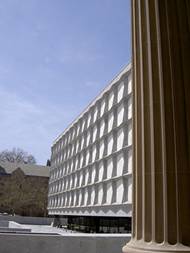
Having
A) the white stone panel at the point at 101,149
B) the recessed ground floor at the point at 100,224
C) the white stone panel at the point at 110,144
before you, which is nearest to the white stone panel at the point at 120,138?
the white stone panel at the point at 110,144

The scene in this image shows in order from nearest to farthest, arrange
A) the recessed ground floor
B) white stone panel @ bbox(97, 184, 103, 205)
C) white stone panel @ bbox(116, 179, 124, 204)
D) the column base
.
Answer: the column base < white stone panel @ bbox(116, 179, 124, 204) < the recessed ground floor < white stone panel @ bbox(97, 184, 103, 205)

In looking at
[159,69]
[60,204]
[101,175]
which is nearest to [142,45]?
[159,69]

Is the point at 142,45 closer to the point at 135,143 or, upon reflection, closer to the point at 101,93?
the point at 135,143

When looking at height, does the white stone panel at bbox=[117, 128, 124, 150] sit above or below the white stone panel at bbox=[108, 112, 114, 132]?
below

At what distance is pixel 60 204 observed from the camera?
189 ft

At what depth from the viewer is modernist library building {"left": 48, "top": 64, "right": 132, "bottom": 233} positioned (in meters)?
31.7

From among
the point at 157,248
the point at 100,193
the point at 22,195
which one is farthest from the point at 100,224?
the point at 22,195

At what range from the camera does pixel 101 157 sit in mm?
38562

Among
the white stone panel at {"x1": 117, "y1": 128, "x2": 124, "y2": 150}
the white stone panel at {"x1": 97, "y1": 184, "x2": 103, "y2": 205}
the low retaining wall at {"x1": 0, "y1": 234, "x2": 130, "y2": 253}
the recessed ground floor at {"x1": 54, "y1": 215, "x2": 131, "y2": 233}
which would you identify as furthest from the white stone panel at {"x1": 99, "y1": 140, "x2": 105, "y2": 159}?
the low retaining wall at {"x1": 0, "y1": 234, "x2": 130, "y2": 253}

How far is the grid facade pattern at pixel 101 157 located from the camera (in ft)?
104

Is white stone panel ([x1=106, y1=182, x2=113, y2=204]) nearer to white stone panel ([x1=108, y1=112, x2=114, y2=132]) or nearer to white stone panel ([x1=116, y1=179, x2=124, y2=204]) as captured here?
white stone panel ([x1=116, y1=179, x2=124, y2=204])

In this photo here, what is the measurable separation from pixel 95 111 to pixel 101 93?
2823mm

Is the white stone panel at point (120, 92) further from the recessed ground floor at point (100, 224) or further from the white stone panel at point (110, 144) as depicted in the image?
the recessed ground floor at point (100, 224)

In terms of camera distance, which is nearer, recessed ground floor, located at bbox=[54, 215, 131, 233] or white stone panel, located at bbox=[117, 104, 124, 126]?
white stone panel, located at bbox=[117, 104, 124, 126]
